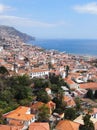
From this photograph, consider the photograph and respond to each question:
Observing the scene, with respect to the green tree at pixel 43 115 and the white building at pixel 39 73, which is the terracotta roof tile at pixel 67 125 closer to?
the green tree at pixel 43 115

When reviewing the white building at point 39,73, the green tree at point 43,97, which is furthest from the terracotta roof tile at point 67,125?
the white building at point 39,73

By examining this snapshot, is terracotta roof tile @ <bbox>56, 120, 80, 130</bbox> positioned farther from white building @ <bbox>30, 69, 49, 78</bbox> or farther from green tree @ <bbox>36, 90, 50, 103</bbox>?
white building @ <bbox>30, 69, 49, 78</bbox>

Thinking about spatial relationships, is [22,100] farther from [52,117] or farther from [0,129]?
[0,129]

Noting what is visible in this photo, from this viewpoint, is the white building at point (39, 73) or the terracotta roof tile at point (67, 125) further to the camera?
the white building at point (39, 73)

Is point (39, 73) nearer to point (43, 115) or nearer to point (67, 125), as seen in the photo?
point (43, 115)

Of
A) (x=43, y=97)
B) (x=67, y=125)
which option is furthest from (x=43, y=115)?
(x=43, y=97)

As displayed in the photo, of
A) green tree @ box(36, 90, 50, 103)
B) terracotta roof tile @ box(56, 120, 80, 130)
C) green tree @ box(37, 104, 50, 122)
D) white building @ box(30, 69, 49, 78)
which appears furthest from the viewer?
white building @ box(30, 69, 49, 78)

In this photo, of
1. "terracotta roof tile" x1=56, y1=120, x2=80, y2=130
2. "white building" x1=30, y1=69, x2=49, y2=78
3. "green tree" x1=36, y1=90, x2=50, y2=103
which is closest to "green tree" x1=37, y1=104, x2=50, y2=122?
"terracotta roof tile" x1=56, y1=120, x2=80, y2=130

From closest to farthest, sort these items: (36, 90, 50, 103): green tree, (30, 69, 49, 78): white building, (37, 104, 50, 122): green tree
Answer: (37, 104, 50, 122): green tree < (36, 90, 50, 103): green tree < (30, 69, 49, 78): white building

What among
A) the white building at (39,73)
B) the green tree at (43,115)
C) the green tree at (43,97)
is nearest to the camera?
the green tree at (43,115)

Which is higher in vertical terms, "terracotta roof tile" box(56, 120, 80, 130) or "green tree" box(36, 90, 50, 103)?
"green tree" box(36, 90, 50, 103)

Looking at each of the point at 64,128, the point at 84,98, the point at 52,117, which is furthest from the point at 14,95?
the point at 84,98
